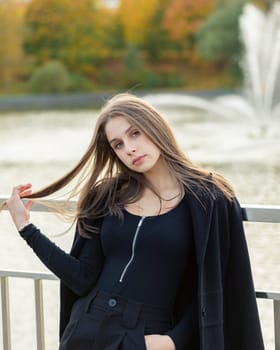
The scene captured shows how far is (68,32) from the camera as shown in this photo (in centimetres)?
3183

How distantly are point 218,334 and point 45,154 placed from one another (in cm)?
1373

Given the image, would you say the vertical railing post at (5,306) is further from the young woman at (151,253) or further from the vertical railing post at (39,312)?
the young woman at (151,253)

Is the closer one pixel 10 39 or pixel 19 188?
pixel 19 188

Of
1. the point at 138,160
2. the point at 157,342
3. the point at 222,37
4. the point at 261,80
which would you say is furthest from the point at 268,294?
the point at 222,37

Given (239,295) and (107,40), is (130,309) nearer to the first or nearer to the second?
(239,295)

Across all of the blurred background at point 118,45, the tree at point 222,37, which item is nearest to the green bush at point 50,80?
the blurred background at point 118,45

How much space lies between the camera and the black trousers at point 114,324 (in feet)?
6.46

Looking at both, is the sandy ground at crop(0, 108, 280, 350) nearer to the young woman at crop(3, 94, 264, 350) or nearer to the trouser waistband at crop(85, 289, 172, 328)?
the young woman at crop(3, 94, 264, 350)

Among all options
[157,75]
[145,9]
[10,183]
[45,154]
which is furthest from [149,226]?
[145,9]

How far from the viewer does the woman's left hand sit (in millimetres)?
1966

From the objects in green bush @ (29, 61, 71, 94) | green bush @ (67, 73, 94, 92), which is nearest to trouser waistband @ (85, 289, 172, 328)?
green bush @ (29, 61, 71, 94)

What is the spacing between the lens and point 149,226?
2.02 m

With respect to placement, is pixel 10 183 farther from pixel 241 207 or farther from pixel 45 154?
pixel 241 207

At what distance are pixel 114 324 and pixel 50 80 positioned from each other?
89.3ft
